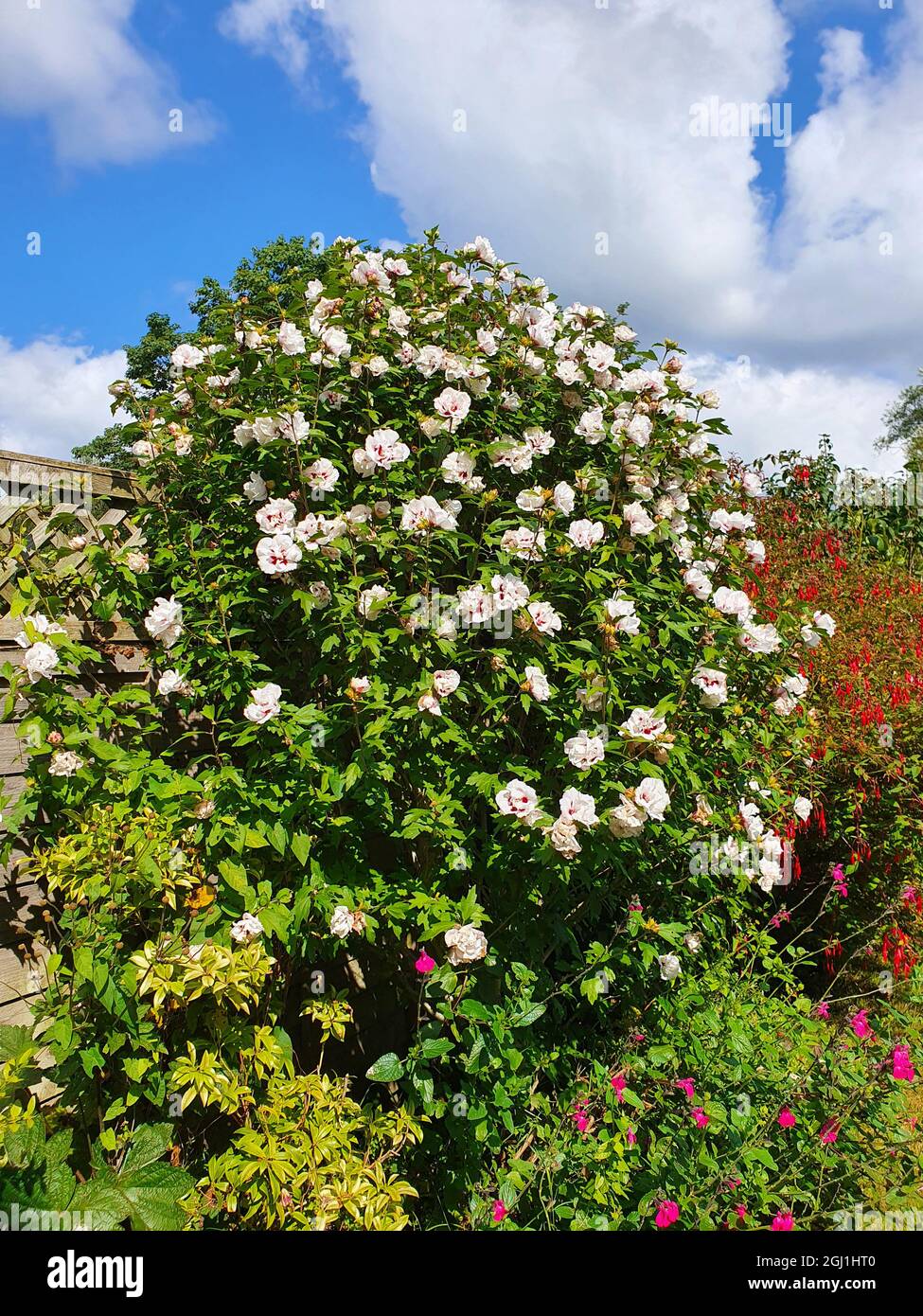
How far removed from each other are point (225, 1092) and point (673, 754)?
155 cm

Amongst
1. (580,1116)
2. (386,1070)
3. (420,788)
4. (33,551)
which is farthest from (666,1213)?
(33,551)

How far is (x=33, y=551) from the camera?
9.07ft

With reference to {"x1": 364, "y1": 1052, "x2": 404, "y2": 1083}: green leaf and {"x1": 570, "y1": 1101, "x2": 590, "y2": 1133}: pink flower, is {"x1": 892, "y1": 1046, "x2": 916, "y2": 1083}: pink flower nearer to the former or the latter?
{"x1": 570, "y1": 1101, "x2": 590, "y2": 1133}: pink flower

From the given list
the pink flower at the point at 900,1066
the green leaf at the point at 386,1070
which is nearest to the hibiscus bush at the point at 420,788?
the green leaf at the point at 386,1070

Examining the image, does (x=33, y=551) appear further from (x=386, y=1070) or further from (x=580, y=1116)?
(x=580, y=1116)

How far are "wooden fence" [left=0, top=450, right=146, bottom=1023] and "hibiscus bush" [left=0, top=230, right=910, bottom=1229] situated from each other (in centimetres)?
6

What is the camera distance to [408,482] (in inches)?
113

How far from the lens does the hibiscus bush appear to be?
7.55 feet

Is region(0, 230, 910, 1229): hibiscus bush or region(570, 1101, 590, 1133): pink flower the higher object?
region(0, 230, 910, 1229): hibiscus bush

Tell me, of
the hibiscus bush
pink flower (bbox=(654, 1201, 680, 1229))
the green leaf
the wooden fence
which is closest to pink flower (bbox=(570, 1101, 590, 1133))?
the hibiscus bush

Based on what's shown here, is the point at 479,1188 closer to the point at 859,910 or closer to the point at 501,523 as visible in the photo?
the point at 501,523

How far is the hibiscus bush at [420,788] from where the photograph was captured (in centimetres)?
230

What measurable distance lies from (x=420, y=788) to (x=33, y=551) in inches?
58.2

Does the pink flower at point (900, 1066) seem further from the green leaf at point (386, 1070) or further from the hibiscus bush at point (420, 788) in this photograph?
the green leaf at point (386, 1070)
